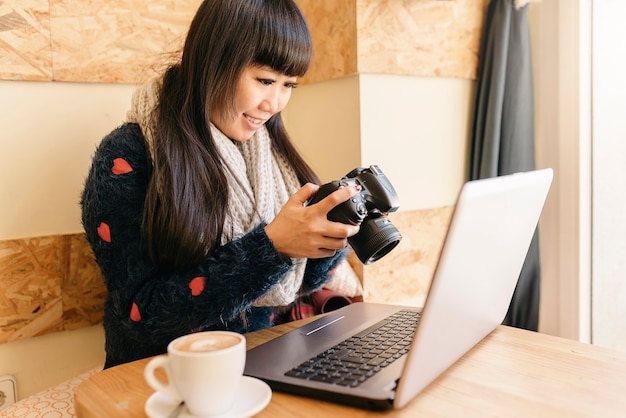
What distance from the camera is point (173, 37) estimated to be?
1.35 metres

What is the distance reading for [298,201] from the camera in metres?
0.89

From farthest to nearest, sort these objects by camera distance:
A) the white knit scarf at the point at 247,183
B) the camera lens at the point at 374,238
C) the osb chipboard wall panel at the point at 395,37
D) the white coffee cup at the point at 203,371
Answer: the osb chipboard wall panel at the point at 395,37, the white knit scarf at the point at 247,183, the camera lens at the point at 374,238, the white coffee cup at the point at 203,371

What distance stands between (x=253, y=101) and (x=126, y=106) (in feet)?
1.27

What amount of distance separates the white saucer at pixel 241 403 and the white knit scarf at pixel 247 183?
0.40 m

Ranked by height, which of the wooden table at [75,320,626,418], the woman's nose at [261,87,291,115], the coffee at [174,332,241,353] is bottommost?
the wooden table at [75,320,626,418]

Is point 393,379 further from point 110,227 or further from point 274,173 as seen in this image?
point 274,173

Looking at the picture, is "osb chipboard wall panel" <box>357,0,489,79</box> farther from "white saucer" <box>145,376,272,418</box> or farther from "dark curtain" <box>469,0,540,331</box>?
"white saucer" <box>145,376,272,418</box>

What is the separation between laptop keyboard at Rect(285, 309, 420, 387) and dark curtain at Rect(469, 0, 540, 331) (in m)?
0.81

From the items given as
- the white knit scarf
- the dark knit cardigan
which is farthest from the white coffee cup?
the white knit scarf

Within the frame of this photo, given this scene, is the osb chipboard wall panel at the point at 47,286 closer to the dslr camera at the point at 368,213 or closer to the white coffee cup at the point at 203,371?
the dslr camera at the point at 368,213

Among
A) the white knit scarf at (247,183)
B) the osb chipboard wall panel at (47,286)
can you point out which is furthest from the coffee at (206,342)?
the osb chipboard wall panel at (47,286)

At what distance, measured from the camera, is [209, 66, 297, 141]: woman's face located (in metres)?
1.09

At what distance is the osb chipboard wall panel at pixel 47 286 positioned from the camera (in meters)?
1.16

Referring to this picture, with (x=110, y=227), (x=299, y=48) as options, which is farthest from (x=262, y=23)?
(x=110, y=227)
